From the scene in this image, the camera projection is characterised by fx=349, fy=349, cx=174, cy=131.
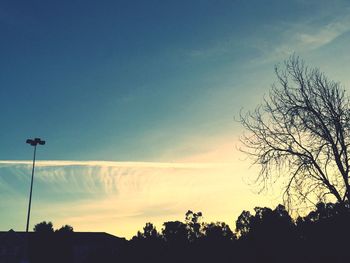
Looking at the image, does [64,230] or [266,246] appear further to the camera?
[64,230]

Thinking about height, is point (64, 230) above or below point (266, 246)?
above

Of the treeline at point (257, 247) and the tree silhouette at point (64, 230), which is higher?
the tree silhouette at point (64, 230)

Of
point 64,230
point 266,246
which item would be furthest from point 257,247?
point 64,230

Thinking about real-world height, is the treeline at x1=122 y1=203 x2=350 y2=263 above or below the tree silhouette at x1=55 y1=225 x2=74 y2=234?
below

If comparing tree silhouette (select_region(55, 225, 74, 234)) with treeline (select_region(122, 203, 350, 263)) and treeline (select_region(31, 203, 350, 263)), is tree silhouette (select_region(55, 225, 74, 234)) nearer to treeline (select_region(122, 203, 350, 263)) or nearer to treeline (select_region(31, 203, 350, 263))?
treeline (select_region(31, 203, 350, 263))

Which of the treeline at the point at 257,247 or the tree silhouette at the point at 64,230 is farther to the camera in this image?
the tree silhouette at the point at 64,230

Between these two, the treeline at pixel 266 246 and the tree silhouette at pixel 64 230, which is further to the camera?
the tree silhouette at pixel 64 230

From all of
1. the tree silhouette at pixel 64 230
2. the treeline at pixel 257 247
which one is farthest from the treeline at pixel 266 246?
the tree silhouette at pixel 64 230

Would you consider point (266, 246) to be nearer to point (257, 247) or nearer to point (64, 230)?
point (257, 247)

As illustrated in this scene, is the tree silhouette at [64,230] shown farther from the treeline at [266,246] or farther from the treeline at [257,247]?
the treeline at [266,246]

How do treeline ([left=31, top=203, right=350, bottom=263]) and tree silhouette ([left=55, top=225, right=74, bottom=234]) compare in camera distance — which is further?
tree silhouette ([left=55, top=225, right=74, bottom=234])

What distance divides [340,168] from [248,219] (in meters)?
72.0

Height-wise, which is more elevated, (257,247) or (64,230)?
(64,230)

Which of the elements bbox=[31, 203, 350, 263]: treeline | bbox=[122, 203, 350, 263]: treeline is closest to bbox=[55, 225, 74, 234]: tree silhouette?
bbox=[31, 203, 350, 263]: treeline
